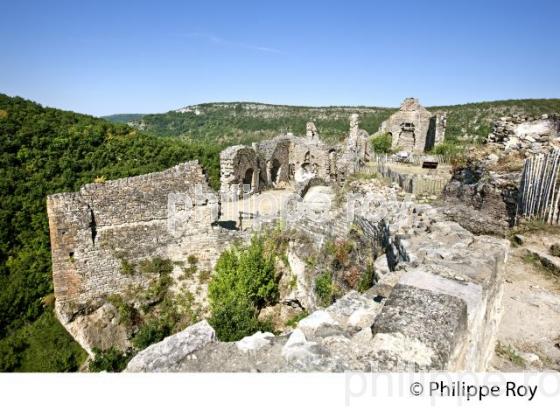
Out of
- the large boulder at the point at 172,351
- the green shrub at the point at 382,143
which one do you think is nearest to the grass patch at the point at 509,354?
the large boulder at the point at 172,351

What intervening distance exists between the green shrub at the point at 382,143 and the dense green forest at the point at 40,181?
13.9 m

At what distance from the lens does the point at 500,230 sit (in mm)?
6883

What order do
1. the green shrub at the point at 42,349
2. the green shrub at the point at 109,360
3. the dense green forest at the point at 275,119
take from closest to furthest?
the green shrub at the point at 109,360 → the green shrub at the point at 42,349 → the dense green forest at the point at 275,119

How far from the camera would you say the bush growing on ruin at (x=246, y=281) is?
336 inches

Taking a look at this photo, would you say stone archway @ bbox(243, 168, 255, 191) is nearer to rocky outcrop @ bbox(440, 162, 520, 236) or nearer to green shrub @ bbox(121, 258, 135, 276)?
green shrub @ bbox(121, 258, 135, 276)

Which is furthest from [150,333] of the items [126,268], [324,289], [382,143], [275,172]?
[382,143]

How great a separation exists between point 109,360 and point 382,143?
2470cm

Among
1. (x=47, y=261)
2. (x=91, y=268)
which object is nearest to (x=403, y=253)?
(x=91, y=268)

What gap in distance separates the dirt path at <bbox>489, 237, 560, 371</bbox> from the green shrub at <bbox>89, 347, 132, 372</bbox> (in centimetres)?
705

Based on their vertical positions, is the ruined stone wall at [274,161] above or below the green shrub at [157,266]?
above

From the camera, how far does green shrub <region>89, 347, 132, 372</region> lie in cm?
758

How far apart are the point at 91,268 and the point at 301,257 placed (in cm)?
514

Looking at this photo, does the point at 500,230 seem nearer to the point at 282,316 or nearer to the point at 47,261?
the point at 282,316

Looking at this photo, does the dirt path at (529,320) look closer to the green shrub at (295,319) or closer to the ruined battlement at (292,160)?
the green shrub at (295,319)
